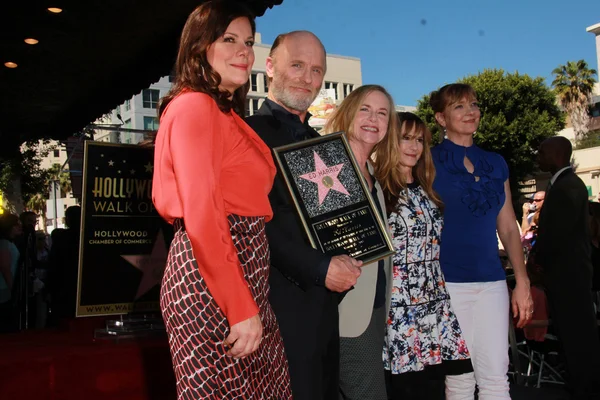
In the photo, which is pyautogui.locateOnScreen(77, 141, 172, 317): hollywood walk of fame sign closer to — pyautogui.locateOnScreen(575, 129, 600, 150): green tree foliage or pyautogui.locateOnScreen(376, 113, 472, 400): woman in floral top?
pyautogui.locateOnScreen(376, 113, 472, 400): woman in floral top

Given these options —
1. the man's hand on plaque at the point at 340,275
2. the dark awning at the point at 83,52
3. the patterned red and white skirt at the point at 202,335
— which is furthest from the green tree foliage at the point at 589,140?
the patterned red and white skirt at the point at 202,335

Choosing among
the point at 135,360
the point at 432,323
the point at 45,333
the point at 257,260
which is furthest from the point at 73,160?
the point at 257,260

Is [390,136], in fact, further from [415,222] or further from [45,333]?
[45,333]

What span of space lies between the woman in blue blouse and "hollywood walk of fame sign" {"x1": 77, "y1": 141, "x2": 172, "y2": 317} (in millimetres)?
1711

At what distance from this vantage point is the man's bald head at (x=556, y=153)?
4562 millimetres

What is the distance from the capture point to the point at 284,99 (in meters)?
2.51

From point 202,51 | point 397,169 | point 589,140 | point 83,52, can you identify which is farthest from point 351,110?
point 589,140

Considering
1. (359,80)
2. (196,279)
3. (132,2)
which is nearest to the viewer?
(196,279)

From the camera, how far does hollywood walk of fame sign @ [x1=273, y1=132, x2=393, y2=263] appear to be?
7.31 feet

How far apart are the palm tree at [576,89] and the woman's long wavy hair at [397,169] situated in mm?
51114

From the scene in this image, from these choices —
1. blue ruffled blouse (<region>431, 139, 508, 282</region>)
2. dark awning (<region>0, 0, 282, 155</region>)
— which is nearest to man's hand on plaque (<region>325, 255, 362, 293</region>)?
blue ruffled blouse (<region>431, 139, 508, 282</region>)

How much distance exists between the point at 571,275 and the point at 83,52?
5657 millimetres

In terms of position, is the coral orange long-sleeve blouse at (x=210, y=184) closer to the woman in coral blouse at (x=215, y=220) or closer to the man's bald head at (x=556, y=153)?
the woman in coral blouse at (x=215, y=220)

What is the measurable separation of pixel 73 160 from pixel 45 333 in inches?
220
